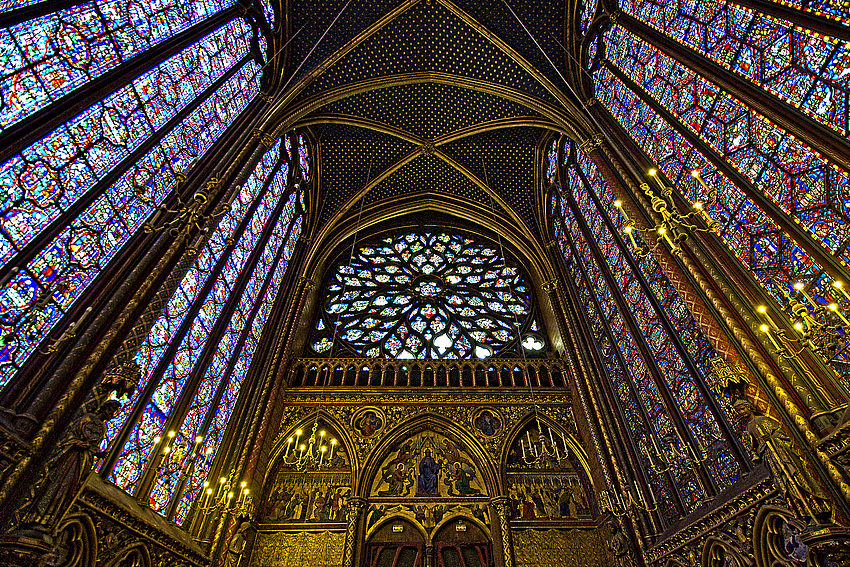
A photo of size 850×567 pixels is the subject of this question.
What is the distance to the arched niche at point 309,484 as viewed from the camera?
942 cm

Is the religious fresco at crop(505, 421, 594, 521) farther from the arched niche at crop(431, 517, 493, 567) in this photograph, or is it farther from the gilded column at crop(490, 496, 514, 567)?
the arched niche at crop(431, 517, 493, 567)

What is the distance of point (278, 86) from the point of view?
36.9 feet

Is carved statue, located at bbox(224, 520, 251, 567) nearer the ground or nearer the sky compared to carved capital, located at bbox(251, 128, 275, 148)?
nearer the ground

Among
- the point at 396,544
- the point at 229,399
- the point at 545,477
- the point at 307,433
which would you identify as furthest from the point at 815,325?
the point at 307,433

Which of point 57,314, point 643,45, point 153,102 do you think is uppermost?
point 643,45

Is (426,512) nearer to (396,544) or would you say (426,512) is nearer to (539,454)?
(396,544)

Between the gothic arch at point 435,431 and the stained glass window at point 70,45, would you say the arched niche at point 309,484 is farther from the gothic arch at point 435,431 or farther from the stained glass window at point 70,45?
the stained glass window at point 70,45

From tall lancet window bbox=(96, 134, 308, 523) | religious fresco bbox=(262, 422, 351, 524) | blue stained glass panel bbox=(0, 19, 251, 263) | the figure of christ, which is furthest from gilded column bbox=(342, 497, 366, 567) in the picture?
blue stained glass panel bbox=(0, 19, 251, 263)

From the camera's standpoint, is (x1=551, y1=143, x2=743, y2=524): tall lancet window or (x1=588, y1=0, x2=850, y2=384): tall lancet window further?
(x1=551, y1=143, x2=743, y2=524): tall lancet window

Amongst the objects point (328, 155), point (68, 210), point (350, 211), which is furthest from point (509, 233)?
point (68, 210)

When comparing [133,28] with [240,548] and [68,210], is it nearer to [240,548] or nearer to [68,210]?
[68,210]

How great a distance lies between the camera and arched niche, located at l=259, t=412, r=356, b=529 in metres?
9.42

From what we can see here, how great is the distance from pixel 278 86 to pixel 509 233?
8765mm

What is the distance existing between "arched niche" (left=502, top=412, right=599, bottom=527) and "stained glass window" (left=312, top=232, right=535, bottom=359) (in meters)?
2.76
